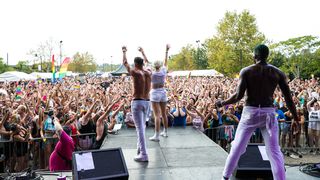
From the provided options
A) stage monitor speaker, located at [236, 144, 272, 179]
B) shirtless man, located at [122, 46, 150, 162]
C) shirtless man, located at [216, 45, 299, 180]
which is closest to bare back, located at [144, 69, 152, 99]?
shirtless man, located at [122, 46, 150, 162]

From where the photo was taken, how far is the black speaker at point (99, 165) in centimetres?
385

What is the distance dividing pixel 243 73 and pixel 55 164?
3.70 meters

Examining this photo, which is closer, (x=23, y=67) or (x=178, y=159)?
(x=178, y=159)

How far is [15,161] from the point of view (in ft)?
24.0

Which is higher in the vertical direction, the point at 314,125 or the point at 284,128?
the point at 314,125

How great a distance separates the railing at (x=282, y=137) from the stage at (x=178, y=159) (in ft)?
4.93

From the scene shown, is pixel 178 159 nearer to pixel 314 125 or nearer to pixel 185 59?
pixel 314 125

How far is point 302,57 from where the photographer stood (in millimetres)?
42406

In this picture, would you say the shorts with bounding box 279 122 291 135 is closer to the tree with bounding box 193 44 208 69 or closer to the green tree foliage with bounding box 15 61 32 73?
the tree with bounding box 193 44 208 69

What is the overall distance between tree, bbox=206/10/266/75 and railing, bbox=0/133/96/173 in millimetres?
31107

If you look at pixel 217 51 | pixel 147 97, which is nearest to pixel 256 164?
pixel 147 97

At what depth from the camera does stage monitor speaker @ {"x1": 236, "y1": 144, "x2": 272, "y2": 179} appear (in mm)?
4051

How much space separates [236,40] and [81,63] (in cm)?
5236

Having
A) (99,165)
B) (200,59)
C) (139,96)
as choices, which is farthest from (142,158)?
(200,59)
